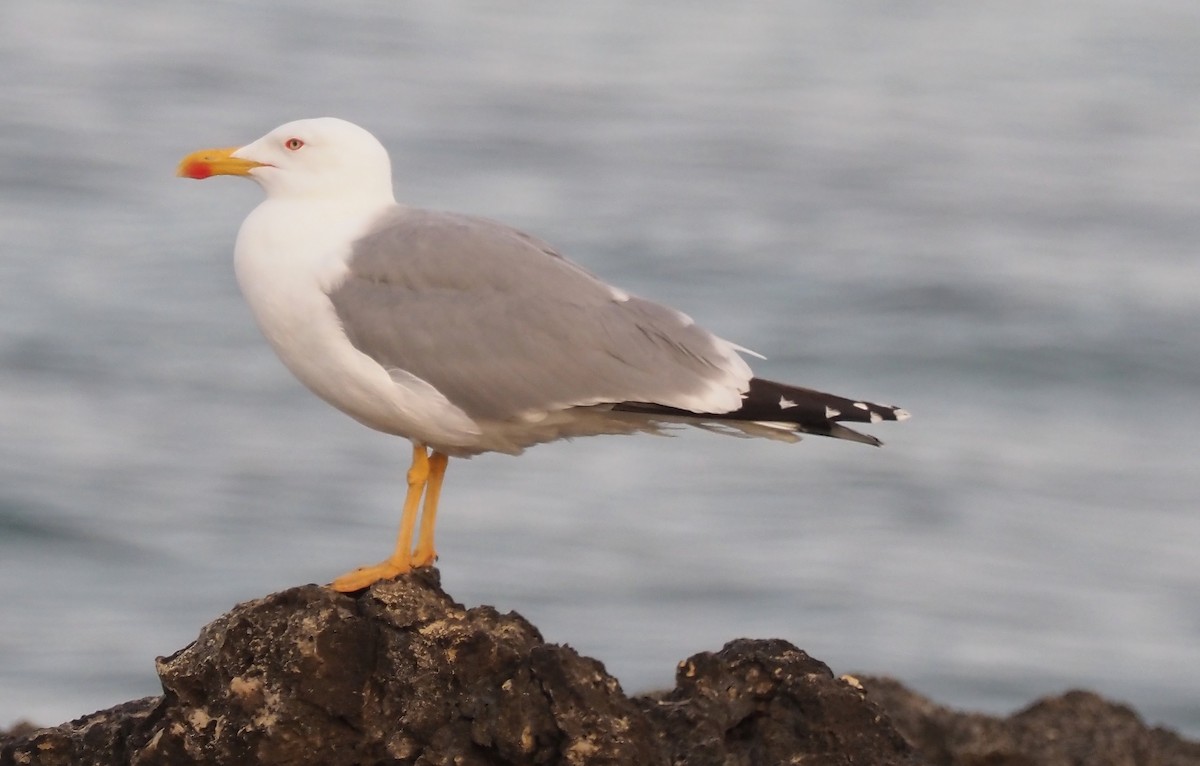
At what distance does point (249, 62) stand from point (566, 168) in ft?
18.1

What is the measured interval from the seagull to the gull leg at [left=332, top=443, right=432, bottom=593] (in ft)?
0.03

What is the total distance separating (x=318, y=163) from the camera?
6469 mm

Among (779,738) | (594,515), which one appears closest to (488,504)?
(594,515)

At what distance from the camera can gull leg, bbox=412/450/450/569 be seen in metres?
6.36

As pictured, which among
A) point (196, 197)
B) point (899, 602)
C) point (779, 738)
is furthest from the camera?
point (196, 197)

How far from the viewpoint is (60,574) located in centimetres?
1308

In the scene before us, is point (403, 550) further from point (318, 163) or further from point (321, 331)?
point (318, 163)

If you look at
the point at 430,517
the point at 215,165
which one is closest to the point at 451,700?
the point at 430,517

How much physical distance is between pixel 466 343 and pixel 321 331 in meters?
0.45

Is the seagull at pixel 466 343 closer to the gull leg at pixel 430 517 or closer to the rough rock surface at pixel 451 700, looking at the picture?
the gull leg at pixel 430 517

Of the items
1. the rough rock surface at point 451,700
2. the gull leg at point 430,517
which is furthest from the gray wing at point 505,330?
the rough rock surface at point 451,700

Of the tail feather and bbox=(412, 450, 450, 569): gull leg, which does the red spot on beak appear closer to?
bbox=(412, 450, 450, 569): gull leg

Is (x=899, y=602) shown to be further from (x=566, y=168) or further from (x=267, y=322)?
(x=566, y=168)

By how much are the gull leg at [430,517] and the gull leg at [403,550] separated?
0.11ft
